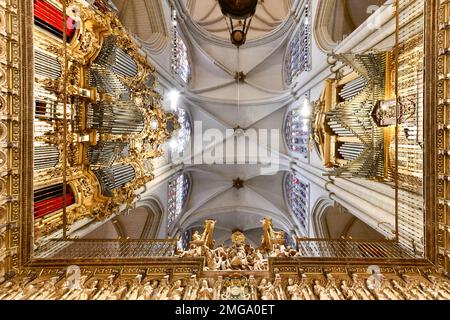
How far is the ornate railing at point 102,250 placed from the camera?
509 centimetres

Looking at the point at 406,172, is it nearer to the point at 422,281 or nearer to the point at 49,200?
the point at 422,281

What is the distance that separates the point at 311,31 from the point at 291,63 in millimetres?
3469

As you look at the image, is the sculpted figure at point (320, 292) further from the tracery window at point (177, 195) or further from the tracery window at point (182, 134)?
the tracery window at point (182, 134)

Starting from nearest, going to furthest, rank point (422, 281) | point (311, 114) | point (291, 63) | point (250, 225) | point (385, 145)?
point (422, 281) < point (385, 145) < point (311, 114) < point (291, 63) < point (250, 225)

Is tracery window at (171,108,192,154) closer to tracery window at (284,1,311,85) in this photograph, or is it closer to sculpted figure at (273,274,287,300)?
tracery window at (284,1,311,85)

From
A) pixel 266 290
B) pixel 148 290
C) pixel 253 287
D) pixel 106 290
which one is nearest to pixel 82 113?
pixel 106 290

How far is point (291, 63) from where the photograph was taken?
14.3 metres

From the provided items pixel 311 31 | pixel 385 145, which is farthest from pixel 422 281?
pixel 311 31

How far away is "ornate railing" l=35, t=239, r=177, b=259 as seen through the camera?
509 cm

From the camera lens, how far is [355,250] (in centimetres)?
527

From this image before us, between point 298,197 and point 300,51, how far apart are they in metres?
7.09

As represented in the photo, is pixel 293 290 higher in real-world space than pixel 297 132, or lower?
lower

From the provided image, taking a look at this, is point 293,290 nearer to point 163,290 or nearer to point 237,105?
point 163,290

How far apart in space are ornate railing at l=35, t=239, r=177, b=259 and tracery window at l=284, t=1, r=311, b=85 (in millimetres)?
9397
